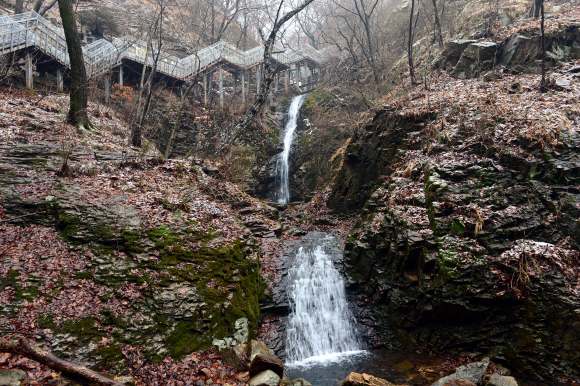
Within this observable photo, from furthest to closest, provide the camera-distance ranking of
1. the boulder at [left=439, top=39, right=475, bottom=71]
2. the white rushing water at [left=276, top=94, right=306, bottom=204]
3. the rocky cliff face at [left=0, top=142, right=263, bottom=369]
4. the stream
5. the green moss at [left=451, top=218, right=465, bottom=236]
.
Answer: the white rushing water at [left=276, top=94, right=306, bottom=204] → the boulder at [left=439, top=39, right=475, bottom=71] → the green moss at [left=451, top=218, right=465, bottom=236] → the stream → the rocky cliff face at [left=0, top=142, right=263, bottom=369]

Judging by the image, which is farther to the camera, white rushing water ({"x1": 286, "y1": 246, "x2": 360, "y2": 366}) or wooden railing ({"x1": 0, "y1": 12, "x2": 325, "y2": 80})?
wooden railing ({"x1": 0, "y1": 12, "x2": 325, "y2": 80})

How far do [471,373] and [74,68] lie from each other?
13319mm

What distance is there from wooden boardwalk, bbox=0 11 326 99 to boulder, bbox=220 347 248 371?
10557 mm

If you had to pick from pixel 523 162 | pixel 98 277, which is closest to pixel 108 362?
pixel 98 277

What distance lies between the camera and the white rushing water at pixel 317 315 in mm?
6951

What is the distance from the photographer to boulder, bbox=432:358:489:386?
473 cm

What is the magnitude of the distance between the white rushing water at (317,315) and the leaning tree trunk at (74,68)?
893 cm

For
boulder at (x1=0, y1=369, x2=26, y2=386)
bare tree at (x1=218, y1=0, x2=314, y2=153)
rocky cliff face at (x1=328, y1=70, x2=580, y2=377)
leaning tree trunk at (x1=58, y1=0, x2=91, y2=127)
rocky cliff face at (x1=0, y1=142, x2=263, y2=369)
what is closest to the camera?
boulder at (x1=0, y1=369, x2=26, y2=386)

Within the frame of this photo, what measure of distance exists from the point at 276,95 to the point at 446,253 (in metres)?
21.7

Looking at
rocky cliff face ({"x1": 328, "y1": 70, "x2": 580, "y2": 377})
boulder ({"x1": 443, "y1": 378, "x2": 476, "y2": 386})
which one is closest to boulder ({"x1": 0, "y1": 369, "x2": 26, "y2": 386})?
boulder ({"x1": 443, "y1": 378, "x2": 476, "y2": 386})

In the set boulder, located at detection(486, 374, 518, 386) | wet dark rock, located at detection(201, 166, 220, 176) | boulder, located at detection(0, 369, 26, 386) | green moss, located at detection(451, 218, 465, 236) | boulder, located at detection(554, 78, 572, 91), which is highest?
boulder, located at detection(554, 78, 572, 91)

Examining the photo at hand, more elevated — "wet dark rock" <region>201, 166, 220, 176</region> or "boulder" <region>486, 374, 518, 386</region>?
"wet dark rock" <region>201, 166, 220, 176</region>

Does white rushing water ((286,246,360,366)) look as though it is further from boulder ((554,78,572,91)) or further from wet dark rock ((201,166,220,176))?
boulder ((554,78,572,91))

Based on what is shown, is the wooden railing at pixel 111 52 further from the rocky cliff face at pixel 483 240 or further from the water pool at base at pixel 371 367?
the water pool at base at pixel 371 367
